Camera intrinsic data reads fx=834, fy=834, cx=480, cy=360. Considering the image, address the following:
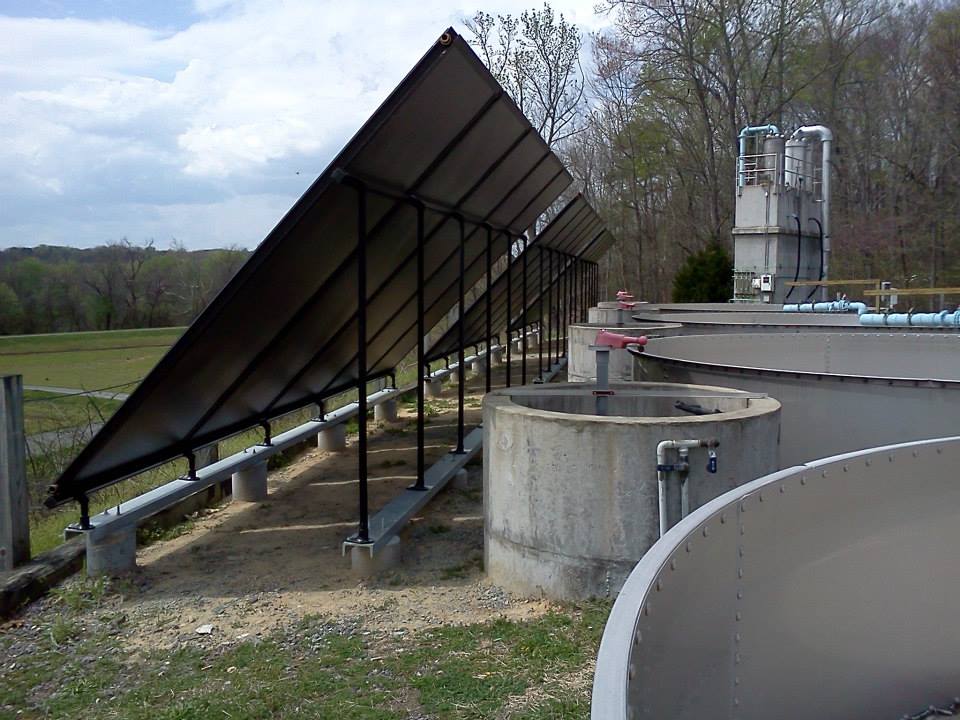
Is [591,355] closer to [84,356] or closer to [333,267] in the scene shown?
[333,267]

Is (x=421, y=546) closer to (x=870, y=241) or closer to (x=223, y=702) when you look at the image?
(x=223, y=702)

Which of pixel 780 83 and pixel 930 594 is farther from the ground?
pixel 780 83

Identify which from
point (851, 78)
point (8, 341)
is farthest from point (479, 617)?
point (851, 78)

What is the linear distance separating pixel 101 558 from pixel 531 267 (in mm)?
12864

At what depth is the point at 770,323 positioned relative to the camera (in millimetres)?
13578

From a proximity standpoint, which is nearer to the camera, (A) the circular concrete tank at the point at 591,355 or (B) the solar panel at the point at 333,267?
(B) the solar panel at the point at 333,267

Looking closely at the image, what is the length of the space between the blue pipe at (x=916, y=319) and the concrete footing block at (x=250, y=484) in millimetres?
9541

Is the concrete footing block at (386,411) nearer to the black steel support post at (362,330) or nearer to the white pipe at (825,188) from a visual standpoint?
the black steel support post at (362,330)

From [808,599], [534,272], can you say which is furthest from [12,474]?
[534,272]

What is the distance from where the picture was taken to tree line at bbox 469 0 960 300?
111ft

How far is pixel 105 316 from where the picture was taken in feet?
122

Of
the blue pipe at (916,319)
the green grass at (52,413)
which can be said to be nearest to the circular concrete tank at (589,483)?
the green grass at (52,413)

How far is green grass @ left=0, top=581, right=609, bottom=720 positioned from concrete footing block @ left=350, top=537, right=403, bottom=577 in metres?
0.85

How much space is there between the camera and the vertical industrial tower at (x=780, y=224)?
952 inches
